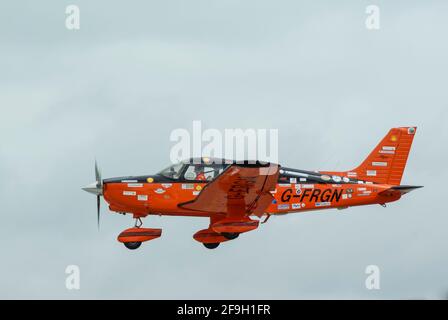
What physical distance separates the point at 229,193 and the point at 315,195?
3520mm

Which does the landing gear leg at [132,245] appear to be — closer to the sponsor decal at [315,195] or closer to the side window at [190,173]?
the side window at [190,173]

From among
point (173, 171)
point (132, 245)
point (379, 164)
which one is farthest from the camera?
point (379, 164)

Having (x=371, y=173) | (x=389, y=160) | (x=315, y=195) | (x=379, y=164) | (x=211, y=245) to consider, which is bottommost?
(x=211, y=245)

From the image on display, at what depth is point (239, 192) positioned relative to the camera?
38812 mm

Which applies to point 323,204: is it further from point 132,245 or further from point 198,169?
point 132,245

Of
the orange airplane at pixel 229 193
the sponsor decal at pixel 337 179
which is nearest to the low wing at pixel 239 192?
the orange airplane at pixel 229 193

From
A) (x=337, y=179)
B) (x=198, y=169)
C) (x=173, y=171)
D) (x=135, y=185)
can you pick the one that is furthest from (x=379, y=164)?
(x=135, y=185)

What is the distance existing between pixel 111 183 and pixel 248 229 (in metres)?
4.80

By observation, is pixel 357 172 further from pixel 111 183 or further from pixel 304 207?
pixel 111 183

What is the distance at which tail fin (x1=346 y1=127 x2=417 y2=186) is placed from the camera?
4191 cm

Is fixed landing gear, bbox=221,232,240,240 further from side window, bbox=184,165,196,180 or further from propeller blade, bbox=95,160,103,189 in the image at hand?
propeller blade, bbox=95,160,103,189

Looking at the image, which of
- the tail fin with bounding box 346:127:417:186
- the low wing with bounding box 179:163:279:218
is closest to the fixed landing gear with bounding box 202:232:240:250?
the low wing with bounding box 179:163:279:218

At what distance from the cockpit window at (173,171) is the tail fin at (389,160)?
6028 mm

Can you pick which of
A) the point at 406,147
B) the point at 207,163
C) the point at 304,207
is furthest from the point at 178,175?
the point at 406,147
